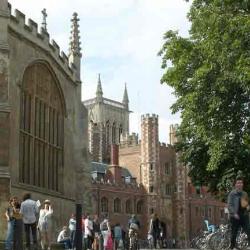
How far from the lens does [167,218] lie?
233 feet

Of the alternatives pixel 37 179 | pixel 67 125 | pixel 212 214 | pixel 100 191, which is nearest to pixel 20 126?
pixel 37 179

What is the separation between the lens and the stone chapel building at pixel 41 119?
63.2 feet

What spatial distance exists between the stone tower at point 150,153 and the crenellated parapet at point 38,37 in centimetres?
4342

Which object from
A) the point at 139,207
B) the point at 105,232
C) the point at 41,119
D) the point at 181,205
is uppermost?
the point at 41,119

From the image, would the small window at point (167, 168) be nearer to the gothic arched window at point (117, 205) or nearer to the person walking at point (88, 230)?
the gothic arched window at point (117, 205)

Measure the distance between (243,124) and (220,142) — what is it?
3.15ft

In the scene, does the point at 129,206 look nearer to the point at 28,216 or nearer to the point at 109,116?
the point at 109,116

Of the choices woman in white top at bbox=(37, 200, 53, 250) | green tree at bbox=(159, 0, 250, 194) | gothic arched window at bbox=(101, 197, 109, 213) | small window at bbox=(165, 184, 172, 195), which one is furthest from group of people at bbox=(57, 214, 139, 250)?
small window at bbox=(165, 184, 172, 195)

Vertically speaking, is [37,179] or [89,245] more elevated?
[37,179]

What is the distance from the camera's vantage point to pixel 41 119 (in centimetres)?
2400

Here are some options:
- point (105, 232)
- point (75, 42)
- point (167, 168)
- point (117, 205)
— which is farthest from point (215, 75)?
point (167, 168)

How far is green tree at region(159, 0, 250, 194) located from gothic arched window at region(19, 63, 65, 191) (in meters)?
5.17

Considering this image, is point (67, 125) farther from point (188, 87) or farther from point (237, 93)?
point (237, 93)

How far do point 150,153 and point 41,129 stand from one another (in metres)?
47.3
